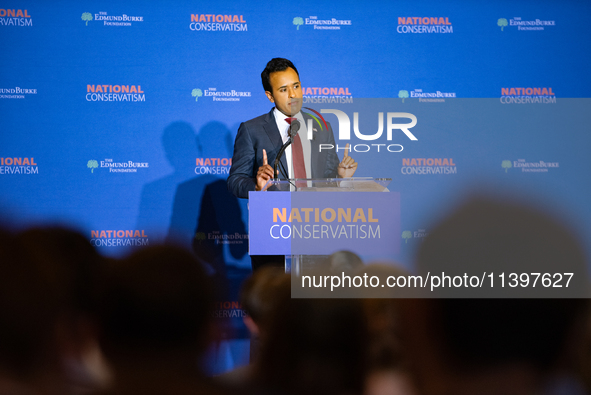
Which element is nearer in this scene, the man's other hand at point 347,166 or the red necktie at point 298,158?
the man's other hand at point 347,166

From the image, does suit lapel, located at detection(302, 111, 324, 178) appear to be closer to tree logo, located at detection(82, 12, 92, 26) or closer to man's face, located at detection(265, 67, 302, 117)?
man's face, located at detection(265, 67, 302, 117)

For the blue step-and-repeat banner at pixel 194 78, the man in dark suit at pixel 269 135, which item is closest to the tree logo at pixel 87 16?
the blue step-and-repeat banner at pixel 194 78

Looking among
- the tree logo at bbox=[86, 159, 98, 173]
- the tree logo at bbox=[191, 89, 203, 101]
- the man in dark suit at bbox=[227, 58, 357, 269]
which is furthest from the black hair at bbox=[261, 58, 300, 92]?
the tree logo at bbox=[86, 159, 98, 173]

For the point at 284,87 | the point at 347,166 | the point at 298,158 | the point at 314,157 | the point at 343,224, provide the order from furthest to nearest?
1. the point at 284,87
2. the point at 298,158
3. the point at 314,157
4. the point at 347,166
5. the point at 343,224

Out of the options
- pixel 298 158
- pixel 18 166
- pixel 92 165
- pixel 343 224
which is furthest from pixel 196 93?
pixel 343 224

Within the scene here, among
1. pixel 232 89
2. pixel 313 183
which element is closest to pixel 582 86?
pixel 232 89

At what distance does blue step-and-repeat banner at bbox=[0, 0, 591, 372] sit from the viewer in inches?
135

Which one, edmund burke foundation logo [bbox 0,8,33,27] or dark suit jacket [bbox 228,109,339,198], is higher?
edmund burke foundation logo [bbox 0,8,33,27]

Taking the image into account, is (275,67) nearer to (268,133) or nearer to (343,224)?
(268,133)

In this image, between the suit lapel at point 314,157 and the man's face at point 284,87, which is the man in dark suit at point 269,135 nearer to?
the man's face at point 284,87

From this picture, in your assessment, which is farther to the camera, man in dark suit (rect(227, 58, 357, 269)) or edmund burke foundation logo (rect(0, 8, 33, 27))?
edmund burke foundation logo (rect(0, 8, 33, 27))

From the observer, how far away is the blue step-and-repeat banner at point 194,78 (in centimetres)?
343

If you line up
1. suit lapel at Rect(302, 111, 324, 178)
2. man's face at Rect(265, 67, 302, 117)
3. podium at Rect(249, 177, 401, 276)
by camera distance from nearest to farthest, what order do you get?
1. podium at Rect(249, 177, 401, 276)
2. suit lapel at Rect(302, 111, 324, 178)
3. man's face at Rect(265, 67, 302, 117)

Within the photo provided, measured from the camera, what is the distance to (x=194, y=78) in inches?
139
